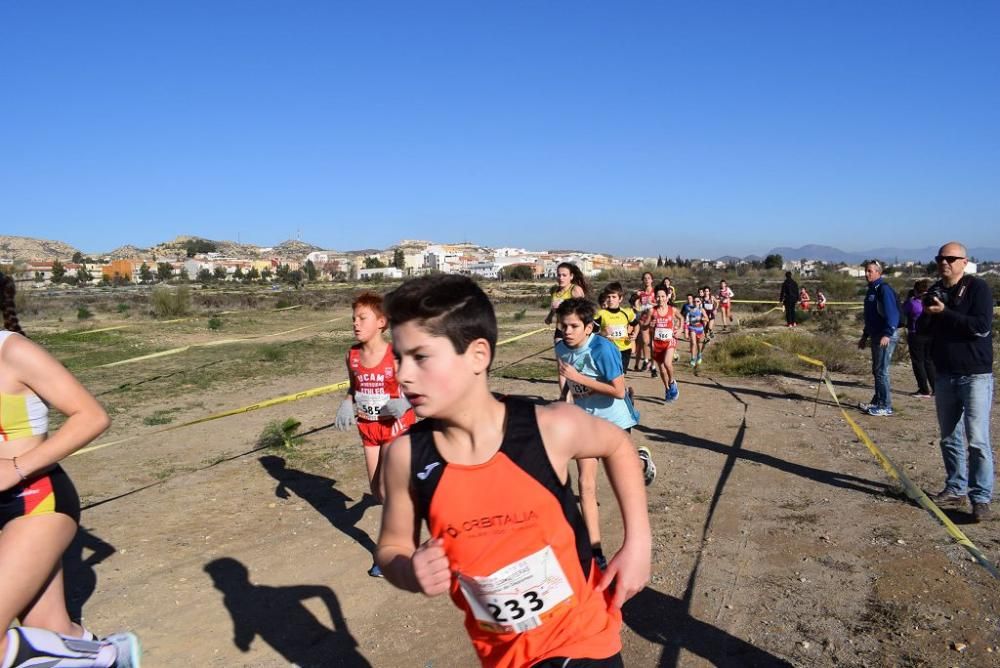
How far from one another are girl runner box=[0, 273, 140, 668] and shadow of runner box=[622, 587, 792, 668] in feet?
9.08

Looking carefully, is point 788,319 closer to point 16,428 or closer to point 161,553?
point 161,553

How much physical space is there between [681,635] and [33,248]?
19923 cm

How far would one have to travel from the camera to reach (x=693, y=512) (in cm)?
631

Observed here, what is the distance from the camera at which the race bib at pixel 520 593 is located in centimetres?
205

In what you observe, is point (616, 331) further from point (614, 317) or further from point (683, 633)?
point (683, 633)

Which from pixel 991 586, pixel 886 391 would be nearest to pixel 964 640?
pixel 991 586

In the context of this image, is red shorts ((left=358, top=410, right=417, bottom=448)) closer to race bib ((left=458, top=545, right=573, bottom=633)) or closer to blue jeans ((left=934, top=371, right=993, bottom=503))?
race bib ((left=458, top=545, right=573, bottom=633))

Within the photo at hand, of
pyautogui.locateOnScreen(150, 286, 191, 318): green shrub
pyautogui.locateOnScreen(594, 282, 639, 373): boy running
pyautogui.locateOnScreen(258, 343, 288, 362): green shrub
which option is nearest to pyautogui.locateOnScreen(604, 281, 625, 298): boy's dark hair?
pyautogui.locateOnScreen(594, 282, 639, 373): boy running

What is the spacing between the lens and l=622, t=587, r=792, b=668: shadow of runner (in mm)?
3967

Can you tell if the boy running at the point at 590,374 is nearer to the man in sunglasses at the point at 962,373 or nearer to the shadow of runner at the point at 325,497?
the shadow of runner at the point at 325,497

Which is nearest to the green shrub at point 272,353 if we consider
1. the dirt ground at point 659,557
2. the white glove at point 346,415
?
the dirt ground at point 659,557

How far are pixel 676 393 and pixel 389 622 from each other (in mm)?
7590

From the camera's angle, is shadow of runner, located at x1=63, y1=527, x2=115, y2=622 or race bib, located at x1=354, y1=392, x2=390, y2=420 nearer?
shadow of runner, located at x1=63, y1=527, x2=115, y2=622

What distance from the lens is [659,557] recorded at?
5.39 m
